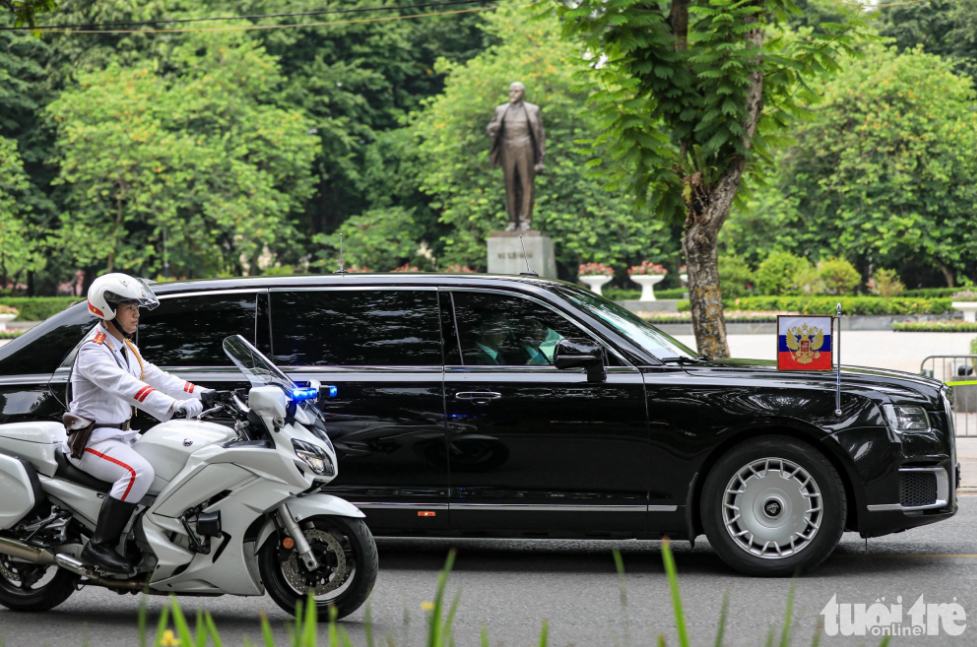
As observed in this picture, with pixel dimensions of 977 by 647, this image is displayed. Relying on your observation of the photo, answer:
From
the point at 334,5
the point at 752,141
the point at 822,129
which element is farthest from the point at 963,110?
the point at 752,141

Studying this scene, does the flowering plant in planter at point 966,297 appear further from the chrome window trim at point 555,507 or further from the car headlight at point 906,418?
the chrome window trim at point 555,507

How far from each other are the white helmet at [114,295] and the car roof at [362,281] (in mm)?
1604

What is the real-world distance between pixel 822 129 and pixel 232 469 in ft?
137

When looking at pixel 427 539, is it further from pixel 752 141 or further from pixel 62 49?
pixel 62 49

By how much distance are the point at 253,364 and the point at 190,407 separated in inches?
17.3

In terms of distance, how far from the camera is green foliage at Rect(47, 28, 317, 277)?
4150 centimetres

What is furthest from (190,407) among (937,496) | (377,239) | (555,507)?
(377,239)

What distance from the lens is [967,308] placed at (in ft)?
107

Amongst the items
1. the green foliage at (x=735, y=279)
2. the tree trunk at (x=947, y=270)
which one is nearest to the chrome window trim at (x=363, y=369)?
the green foliage at (x=735, y=279)

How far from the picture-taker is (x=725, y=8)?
36.3 ft

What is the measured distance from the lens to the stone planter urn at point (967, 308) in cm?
3244

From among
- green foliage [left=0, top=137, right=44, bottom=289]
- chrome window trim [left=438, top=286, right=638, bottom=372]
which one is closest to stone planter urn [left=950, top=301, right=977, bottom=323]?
chrome window trim [left=438, top=286, right=638, bottom=372]

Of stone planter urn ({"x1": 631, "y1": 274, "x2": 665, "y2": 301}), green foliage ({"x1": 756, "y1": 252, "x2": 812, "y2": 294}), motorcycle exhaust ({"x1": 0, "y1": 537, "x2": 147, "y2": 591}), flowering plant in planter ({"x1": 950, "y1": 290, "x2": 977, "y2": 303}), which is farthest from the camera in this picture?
stone planter urn ({"x1": 631, "y1": 274, "x2": 665, "y2": 301})

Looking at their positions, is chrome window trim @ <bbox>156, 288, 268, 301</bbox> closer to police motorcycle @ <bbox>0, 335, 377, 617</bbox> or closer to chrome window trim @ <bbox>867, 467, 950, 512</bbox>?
police motorcycle @ <bbox>0, 335, 377, 617</bbox>
